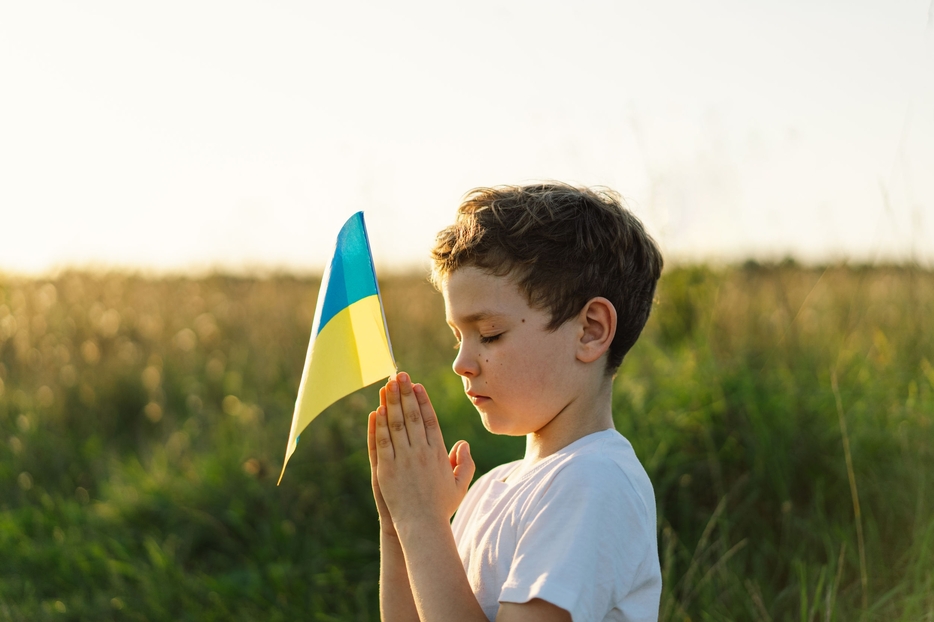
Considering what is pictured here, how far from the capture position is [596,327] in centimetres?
160

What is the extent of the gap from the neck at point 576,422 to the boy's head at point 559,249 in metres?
0.10

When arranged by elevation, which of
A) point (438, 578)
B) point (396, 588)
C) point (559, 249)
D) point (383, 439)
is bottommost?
point (396, 588)

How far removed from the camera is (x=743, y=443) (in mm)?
3479

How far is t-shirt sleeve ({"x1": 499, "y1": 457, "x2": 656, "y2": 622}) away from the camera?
1287 millimetres

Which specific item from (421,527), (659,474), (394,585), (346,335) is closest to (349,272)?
(346,335)

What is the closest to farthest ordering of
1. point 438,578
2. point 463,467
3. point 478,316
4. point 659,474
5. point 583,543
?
point 583,543, point 438,578, point 478,316, point 463,467, point 659,474

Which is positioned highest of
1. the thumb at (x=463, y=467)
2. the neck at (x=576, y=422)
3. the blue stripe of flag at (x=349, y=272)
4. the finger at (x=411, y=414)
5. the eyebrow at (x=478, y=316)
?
the blue stripe of flag at (x=349, y=272)

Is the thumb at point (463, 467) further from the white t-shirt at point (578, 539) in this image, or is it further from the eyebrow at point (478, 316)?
the eyebrow at point (478, 316)

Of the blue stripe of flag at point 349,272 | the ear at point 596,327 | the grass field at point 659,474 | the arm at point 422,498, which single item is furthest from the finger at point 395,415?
the grass field at point 659,474

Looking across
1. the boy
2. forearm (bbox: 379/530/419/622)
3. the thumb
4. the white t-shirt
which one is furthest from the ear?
forearm (bbox: 379/530/419/622)

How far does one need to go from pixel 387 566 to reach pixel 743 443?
222 centimetres

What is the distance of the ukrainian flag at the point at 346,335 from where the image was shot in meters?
1.66

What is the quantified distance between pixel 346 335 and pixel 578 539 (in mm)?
645

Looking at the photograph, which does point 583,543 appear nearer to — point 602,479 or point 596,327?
point 602,479
